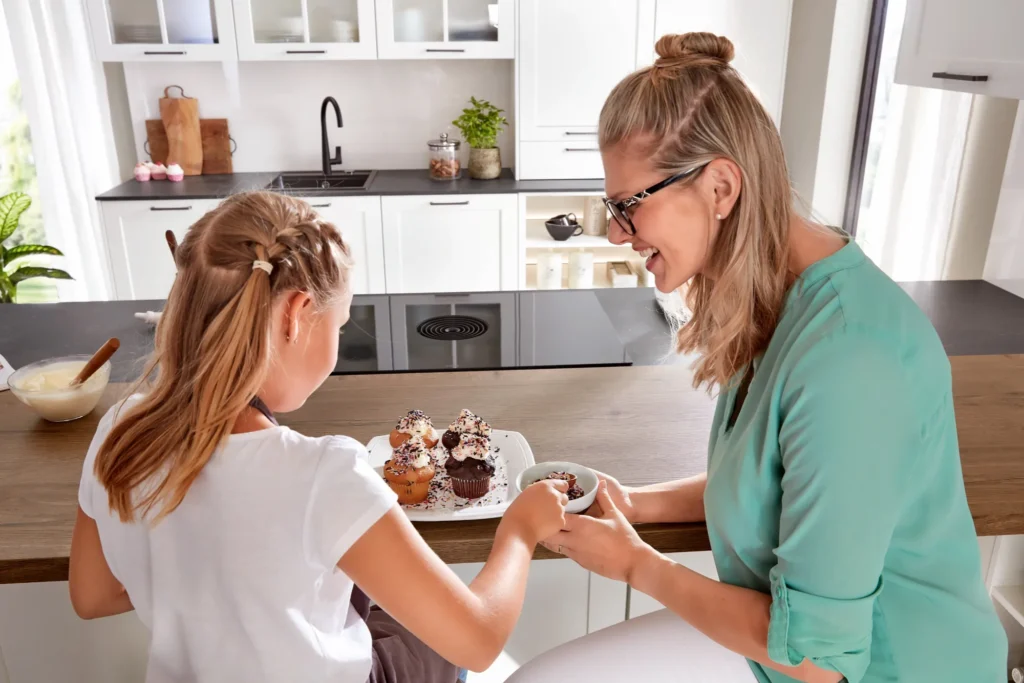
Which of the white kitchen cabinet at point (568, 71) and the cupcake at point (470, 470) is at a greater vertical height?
the white kitchen cabinet at point (568, 71)

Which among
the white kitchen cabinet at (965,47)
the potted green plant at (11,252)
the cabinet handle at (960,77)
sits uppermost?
the white kitchen cabinet at (965,47)

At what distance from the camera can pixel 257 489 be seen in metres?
0.92

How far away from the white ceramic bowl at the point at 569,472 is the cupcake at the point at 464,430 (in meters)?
0.09

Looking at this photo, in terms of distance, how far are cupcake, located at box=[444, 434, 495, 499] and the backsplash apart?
10.5 ft

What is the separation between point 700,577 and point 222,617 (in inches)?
24.4

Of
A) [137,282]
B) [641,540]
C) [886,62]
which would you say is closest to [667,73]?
[641,540]

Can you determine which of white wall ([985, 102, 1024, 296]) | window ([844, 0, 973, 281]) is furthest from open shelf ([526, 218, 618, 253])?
white wall ([985, 102, 1024, 296])

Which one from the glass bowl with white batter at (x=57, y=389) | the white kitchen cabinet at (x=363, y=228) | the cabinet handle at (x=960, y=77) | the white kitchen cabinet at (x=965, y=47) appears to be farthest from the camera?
the white kitchen cabinet at (x=363, y=228)

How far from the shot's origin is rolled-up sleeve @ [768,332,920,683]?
35.3 inches

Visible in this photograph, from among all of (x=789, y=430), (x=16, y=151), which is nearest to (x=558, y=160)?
(x=16, y=151)

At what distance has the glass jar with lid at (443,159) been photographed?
391 cm

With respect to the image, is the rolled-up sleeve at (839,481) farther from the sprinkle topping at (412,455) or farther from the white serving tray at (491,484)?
the sprinkle topping at (412,455)

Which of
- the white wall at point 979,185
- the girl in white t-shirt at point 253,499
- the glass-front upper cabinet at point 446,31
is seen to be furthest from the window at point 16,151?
the white wall at point 979,185

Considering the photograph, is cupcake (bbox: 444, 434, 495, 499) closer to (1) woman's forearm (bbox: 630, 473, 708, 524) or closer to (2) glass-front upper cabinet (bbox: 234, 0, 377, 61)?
(1) woman's forearm (bbox: 630, 473, 708, 524)
